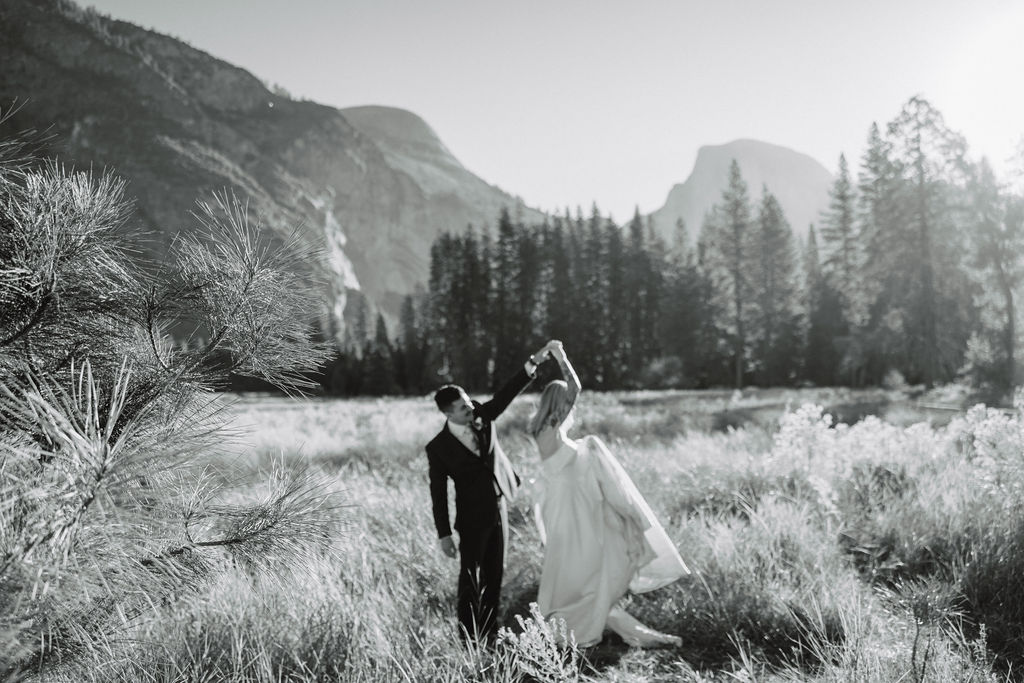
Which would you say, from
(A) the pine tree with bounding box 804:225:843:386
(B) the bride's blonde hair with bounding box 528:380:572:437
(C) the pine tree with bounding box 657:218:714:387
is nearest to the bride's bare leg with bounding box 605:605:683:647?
(B) the bride's blonde hair with bounding box 528:380:572:437

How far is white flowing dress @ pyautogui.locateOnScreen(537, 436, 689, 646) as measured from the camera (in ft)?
14.4

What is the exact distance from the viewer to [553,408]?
15.2ft

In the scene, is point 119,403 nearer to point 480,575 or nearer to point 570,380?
point 480,575

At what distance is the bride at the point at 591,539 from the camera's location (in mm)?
4391

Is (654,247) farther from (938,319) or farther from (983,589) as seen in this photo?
(983,589)

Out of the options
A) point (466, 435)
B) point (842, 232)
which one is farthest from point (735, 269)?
point (466, 435)

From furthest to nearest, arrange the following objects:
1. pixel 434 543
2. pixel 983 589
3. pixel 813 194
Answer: pixel 813 194
pixel 434 543
pixel 983 589

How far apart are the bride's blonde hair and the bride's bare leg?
4.41 ft

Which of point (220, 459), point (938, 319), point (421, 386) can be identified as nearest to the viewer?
point (220, 459)

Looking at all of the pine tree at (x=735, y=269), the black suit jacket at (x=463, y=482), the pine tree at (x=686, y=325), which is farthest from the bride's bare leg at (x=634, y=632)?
the pine tree at (x=686, y=325)

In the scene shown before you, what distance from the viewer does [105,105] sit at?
86812mm

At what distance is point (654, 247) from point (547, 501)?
56.3m

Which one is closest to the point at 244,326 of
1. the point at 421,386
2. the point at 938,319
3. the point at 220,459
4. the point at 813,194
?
the point at 220,459

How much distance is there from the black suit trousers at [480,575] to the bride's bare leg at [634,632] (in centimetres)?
82
